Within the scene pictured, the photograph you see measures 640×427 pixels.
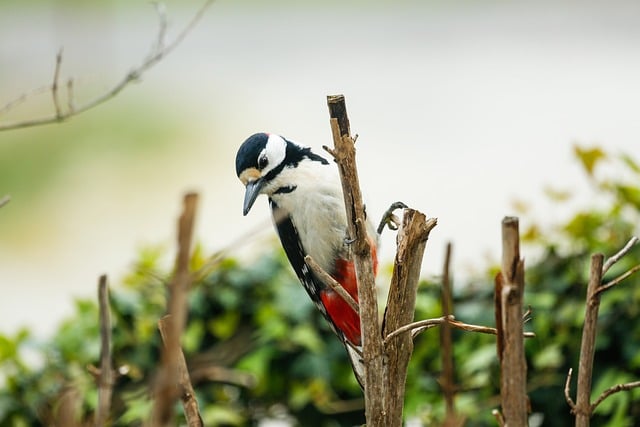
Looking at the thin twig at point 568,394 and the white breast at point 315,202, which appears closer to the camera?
the thin twig at point 568,394

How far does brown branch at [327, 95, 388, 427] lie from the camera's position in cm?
127

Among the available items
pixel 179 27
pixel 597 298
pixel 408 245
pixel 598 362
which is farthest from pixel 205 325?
pixel 179 27

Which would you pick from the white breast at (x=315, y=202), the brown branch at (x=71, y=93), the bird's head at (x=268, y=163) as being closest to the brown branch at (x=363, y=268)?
the brown branch at (x=71, y=93)

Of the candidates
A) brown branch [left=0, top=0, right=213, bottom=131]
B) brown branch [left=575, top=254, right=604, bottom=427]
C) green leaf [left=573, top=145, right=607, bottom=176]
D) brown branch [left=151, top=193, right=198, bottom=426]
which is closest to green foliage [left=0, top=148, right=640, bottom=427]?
green leaf [left=573, top=145, right=607, bottom=176]

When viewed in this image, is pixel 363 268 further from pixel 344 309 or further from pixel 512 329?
pixel 344 309

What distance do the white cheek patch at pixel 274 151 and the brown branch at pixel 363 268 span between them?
1.12m

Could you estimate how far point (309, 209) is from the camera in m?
2.57

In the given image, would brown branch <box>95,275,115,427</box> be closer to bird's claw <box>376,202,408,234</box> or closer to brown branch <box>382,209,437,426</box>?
brown branch <box>382,209,437,426</box>

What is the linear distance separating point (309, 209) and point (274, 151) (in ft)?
0.67

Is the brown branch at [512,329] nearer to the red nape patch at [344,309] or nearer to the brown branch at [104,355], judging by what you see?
the brown branch at [104,355]

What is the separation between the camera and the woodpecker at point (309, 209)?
247cm

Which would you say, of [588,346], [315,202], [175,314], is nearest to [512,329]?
[588,346]

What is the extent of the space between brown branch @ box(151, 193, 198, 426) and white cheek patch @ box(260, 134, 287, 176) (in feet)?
5.58

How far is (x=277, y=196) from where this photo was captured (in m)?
2.59
